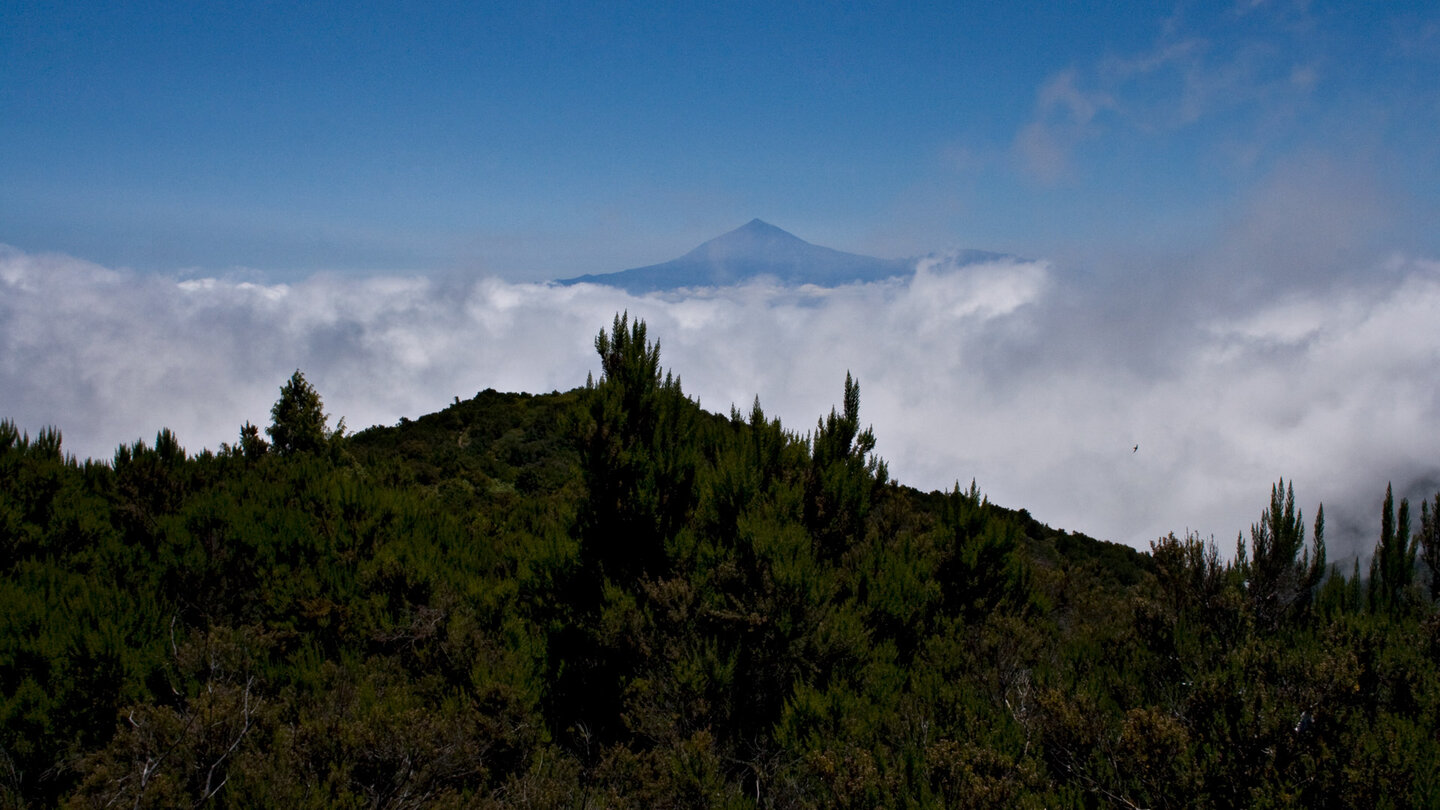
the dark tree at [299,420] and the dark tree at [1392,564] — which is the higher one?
the dark tree at [299,420]

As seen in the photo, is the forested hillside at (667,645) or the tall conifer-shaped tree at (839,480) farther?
the tall conifer-shaped tree at (839,480)

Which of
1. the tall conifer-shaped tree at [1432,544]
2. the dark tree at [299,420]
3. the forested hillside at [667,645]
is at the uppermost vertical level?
the dark tree at [299,420]

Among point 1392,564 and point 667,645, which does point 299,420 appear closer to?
point 667,645

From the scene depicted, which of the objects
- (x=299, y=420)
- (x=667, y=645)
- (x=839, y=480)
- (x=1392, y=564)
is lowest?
(x=667, y=645)

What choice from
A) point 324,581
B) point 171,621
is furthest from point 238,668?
point 324,581

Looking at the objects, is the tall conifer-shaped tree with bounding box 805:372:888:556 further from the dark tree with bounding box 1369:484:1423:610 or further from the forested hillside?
the dark tree with bounding box 1369:484:1423:610

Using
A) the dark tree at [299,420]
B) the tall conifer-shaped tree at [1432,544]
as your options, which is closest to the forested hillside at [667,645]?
the tall conifer-shaped tree at [1432,544]

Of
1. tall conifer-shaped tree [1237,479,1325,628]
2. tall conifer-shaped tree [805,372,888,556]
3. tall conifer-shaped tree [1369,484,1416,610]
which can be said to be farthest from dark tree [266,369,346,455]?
tall conifer-shaped tree [1369,484,1416,610]

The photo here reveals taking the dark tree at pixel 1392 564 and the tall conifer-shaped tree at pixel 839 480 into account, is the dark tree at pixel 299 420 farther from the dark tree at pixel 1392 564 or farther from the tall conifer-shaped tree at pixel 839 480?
the dark tree at pixel 1392 564

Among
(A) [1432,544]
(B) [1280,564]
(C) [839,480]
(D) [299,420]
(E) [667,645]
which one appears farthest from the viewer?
(D) [299,420]

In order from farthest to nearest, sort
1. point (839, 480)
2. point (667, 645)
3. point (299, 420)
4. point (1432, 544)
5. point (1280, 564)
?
point (299, 420) → point (839, 480) → point (1432, 544) → point (1280, 564) → point (667, 645)

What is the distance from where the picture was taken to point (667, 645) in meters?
6.18

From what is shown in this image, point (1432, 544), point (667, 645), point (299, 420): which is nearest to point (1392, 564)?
point (1432, 544)

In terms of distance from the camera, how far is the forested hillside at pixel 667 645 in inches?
147
